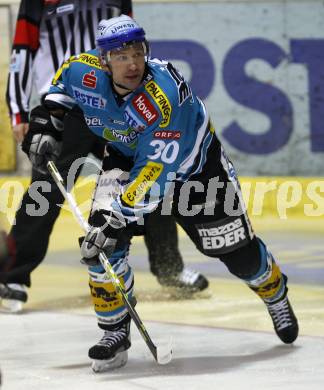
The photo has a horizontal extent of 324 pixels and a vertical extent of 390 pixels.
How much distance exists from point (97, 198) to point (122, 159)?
17 centimetres

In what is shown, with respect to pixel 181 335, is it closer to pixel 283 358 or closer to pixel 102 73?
pixel 283 358

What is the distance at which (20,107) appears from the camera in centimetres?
539

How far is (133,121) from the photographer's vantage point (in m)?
4.06

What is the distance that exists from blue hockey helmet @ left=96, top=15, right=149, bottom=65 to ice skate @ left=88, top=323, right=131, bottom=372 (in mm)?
886

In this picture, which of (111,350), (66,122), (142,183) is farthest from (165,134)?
(66,122)

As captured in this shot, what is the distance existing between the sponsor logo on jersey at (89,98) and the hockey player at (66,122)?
0.83 metres

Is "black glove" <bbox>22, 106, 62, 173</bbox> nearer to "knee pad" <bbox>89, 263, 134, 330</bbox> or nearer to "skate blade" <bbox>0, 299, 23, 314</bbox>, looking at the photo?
"knee pad" <bbox>89, 263, 134, 330</bbox>

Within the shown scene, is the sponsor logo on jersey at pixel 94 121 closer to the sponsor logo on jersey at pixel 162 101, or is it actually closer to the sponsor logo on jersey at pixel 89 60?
the sponsor logo on jersey at pixel 89 60

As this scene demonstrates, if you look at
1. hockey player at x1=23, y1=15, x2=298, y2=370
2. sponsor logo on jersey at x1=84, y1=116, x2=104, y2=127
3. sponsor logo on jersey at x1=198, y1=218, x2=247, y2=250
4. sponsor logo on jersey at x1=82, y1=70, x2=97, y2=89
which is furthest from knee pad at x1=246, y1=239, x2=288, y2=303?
sponsor logo on jersey at x1=82, y1=70, x2=97, y2=89

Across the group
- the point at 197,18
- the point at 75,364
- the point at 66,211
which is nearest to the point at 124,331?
the point at 75,364

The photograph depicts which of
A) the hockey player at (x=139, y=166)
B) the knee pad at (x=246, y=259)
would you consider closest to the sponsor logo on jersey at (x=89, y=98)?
the hockey player at (x=139, y=166)

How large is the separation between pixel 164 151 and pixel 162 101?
0.50 feet

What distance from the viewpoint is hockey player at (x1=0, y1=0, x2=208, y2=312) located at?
17.2ft

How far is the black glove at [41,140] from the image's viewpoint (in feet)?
14.6
